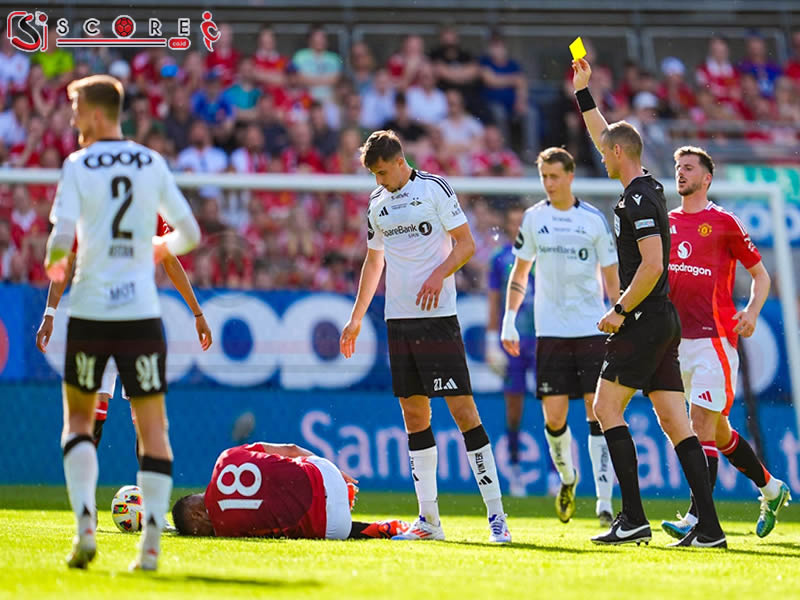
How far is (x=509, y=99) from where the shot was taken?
1794 centimetres

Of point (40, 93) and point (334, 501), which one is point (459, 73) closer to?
point (40, 93)

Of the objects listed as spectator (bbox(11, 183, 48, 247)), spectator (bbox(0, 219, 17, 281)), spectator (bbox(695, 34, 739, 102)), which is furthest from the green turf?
spectator (bbox(695, 34, 739, 102))

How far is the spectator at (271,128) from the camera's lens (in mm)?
15758

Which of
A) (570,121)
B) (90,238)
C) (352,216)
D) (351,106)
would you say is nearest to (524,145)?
(570,121)

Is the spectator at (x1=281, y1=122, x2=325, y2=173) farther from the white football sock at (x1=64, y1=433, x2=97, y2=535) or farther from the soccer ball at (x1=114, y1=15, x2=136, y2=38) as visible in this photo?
the white football sock at (x1=64, y1=433, x2=97, y2=535)

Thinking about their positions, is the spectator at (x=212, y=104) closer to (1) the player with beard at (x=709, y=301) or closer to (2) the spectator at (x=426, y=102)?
(2) the spectator at (x=426, y=102)

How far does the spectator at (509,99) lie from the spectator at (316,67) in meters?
2.24

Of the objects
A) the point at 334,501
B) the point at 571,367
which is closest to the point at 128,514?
the point at 334,501

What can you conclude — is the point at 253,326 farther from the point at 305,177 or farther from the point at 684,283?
the point at 684,283

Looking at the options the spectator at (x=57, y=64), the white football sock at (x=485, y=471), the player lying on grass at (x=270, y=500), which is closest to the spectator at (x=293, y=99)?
the spectator at (x=57, y=64)

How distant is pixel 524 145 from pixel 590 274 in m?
8.42

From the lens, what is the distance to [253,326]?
1238 cm

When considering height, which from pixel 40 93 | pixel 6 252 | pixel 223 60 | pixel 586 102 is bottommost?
pixel 6 252

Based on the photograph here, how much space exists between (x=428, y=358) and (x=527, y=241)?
243cm
